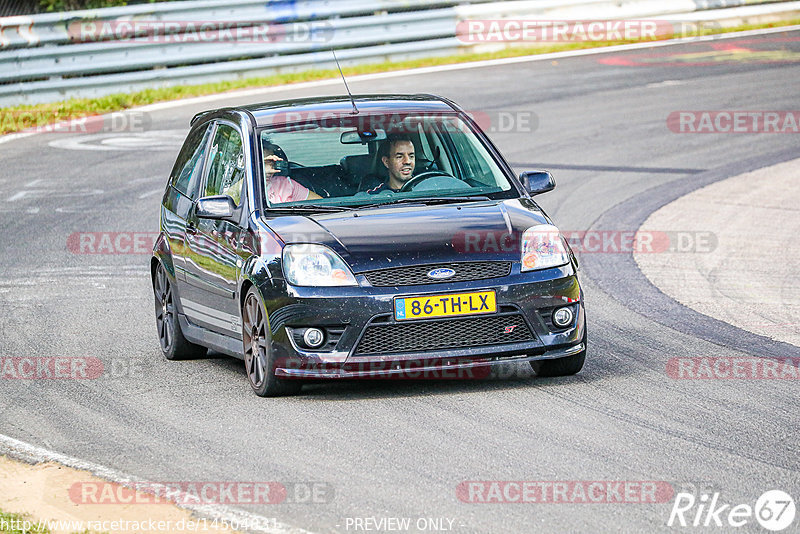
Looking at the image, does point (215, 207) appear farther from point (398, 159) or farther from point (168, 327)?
point (168, 327)

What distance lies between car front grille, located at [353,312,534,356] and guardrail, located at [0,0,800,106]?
16.0 metres

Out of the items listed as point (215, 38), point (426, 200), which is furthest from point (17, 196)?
point (426, 200)

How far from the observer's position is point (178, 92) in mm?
23109

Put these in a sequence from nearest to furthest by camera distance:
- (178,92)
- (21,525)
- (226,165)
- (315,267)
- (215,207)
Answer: (21,525) < (315,267) < (215,207) < (226,165) < (178,92)

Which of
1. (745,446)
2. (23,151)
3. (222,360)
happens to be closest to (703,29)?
(23,151)

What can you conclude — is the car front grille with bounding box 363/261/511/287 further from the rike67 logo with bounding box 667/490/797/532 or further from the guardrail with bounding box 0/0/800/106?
the guardrail with bounding box 0/0/800/106

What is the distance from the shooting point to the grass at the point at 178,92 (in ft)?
70.5

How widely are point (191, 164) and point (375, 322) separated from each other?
2722 mm

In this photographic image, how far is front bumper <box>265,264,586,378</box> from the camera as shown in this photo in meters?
7.43

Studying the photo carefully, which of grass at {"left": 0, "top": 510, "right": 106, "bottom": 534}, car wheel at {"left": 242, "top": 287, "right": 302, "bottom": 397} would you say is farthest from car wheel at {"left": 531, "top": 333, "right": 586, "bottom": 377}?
grass at {"left": 0, "top": 510, "right": 106, "bottom": 534}

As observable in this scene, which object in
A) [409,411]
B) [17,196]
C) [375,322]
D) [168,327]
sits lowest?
[17,196]

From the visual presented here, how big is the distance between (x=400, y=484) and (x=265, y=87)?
18.1 m

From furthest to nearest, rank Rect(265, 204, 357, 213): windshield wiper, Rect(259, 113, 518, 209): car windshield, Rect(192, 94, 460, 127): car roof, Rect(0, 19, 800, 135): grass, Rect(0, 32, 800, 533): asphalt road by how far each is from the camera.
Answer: Rect(0, 19, 800, 135): grass → Rect(192, 94, 460, 127): car roof → Rect(259, 113, 518, 209): car windshield → Rect(265, 204, 357, 213): windshield wiper → Rect(0, 32, 800, 533): asphalt road

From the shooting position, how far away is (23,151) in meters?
18.9
